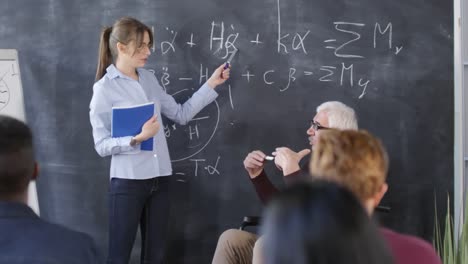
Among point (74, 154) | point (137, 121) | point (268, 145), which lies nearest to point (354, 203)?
point (137, 121)

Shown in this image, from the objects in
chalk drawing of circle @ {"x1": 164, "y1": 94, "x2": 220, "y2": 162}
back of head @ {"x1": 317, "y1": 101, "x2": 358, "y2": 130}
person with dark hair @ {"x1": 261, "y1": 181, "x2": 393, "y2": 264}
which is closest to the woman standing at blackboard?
chalk drawing of circle @ {"x1": 164, "y1": 94, "x2": 220, "y2": 162}

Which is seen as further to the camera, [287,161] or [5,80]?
[5,80]

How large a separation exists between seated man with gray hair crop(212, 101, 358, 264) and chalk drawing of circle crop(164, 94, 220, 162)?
35cm

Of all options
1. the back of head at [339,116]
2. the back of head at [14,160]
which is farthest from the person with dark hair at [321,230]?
the back of head at [339,116]

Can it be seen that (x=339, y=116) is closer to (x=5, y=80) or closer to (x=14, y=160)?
(x=5, y=80)

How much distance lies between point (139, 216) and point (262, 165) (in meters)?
0.66

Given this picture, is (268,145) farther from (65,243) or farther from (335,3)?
(65,243)

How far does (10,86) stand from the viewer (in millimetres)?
3963

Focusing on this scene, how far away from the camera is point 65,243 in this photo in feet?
5.70

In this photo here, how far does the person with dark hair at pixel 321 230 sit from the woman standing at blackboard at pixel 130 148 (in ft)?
8.09

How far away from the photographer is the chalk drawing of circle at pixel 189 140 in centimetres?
399

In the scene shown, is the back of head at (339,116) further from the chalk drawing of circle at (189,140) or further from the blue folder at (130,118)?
the blue folder at (130,118)

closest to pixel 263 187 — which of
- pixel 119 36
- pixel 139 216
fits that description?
pixel 139 216

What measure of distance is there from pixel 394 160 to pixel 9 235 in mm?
2657
